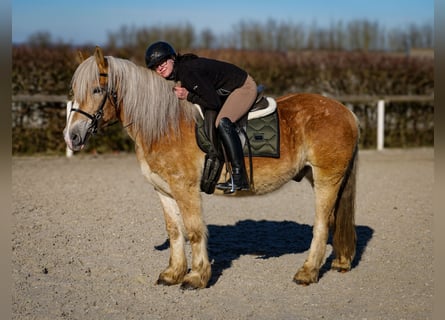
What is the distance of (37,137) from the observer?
14.8m

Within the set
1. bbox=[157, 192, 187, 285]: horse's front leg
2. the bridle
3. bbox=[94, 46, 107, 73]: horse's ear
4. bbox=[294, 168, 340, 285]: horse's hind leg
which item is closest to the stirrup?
bbox=[157, 192, 187, 285]: horse's front leg

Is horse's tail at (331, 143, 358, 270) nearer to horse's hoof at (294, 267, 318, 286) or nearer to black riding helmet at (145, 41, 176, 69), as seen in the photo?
horse's hoof at (294, 267, 318, 286)

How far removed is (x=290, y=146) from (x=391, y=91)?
12388mm

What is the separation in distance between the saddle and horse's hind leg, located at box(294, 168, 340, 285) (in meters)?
0.57

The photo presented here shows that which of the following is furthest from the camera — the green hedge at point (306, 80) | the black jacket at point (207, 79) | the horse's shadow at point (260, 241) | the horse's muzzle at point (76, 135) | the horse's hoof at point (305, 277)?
the green hedge at point (306, 80)

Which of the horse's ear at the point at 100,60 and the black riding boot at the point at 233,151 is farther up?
the horse's ear at the point at 100,60

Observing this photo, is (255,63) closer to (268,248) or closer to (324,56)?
(324,56)

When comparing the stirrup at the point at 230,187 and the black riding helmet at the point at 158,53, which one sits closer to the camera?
the black riding helmet at the point at 158,53

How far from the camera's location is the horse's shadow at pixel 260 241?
6984 millimetres

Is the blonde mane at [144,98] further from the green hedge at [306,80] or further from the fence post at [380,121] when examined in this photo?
the fence post at [380,121]

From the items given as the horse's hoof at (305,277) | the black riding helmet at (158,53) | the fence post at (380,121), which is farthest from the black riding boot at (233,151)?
the fence post at (380,121)

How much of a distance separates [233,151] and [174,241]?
3.77 feet

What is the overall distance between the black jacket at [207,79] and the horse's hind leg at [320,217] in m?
→ 1.23

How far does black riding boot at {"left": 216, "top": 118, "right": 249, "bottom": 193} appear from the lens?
5566 millimetres
